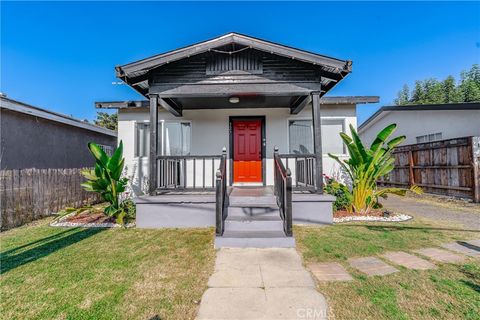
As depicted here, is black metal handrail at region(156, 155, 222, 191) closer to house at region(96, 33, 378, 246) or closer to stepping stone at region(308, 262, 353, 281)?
house at region(96, 33, 378, 246)

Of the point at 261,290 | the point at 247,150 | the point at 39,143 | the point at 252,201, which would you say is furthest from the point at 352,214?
the point at 39,143

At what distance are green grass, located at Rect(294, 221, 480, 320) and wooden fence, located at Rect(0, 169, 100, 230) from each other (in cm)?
691

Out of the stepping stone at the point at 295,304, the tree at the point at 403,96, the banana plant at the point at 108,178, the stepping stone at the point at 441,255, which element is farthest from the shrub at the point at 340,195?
the tree at the point at 403,96

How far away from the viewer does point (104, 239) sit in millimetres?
4453

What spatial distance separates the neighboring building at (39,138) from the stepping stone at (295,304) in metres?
9.28

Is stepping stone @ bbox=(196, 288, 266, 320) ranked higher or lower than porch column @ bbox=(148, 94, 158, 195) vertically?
lower

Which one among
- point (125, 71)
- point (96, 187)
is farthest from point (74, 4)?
point (96, 187)

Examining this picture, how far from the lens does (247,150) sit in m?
7.61

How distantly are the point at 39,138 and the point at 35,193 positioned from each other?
3418 mm

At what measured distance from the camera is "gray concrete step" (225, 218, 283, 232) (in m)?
4.46

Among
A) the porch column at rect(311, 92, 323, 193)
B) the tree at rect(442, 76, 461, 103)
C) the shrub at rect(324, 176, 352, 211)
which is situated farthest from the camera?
the tree at rect(442, 76, 461, 103)

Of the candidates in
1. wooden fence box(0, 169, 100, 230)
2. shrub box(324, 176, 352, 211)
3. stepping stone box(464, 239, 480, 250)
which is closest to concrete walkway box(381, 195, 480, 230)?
stepping stone box(464, 239, 480, 250)

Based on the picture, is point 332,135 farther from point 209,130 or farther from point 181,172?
point 181,172

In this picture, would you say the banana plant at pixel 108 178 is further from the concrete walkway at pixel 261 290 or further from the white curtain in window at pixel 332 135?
the white curtain in window at pixel 332 135
